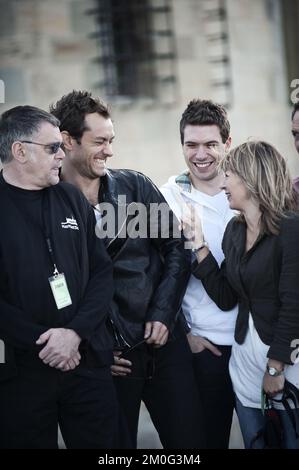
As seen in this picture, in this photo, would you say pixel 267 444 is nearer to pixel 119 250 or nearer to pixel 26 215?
pixel 119 250

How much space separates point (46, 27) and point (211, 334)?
4139 millimetres

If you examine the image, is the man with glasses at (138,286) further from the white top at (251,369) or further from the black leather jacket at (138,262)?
the white top at (251,369)

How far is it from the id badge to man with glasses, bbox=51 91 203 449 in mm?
380

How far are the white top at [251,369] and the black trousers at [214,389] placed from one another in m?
0.17

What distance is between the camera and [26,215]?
3.53 meters

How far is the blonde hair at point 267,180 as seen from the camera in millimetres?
3605

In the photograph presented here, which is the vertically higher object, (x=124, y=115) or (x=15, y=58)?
(x=15, y=58)

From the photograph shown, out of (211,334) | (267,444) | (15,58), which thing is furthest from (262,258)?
(15,58)

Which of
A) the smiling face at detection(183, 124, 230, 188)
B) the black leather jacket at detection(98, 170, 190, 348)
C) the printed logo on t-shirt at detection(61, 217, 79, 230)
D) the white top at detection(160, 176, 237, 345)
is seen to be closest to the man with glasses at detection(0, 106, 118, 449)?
the printed logo on t-shirt at detection(61, 217, 79, 230)

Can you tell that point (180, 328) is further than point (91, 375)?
Yes

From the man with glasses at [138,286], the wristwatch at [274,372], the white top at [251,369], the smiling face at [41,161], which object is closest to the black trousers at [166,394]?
the man with glasses at [138,286]

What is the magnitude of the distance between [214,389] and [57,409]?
2.79 ft

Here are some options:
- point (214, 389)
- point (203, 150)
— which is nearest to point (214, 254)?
point (203, 150)

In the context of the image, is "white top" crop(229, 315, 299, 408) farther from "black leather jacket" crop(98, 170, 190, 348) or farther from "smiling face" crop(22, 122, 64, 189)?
"smiling face" crop(22, 122, 64, 189)
